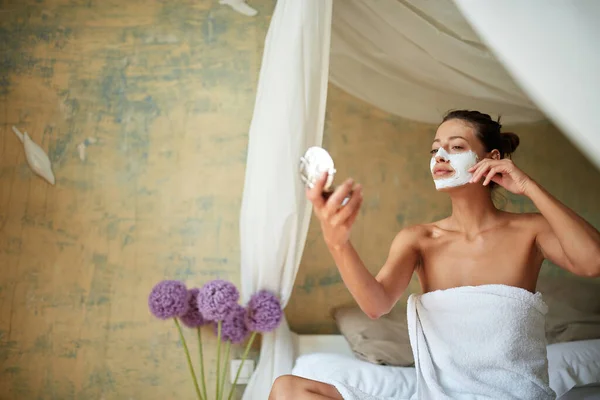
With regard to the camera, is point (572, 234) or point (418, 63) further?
point (418, 63)

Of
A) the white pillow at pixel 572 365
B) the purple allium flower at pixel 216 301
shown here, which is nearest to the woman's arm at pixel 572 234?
the white pillow at pixel 572 365

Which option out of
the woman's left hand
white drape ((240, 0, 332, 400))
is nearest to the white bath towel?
the woman's left hand

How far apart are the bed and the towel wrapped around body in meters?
0.59

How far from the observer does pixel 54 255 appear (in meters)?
2.61

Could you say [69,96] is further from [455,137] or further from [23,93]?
[455,137]

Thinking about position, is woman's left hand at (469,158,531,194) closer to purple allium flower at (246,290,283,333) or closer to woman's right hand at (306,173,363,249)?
woman's right hand at (306,173,363,249)

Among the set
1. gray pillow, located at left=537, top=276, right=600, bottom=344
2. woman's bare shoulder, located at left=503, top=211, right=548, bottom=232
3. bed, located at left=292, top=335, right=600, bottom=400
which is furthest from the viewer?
gray pillow, located at left=537, top=276, right=600, bottom=344

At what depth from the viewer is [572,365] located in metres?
2.21

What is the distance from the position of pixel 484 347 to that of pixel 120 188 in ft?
Result: 5.86

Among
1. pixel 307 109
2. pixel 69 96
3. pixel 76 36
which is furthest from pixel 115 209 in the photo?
pixel 307 109

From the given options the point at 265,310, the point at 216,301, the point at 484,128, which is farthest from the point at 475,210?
the point at 216,301

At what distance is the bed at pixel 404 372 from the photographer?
2.09m

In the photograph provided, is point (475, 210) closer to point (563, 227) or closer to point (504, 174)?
point (504, 174)

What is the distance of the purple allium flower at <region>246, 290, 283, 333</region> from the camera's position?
7.32 ft
